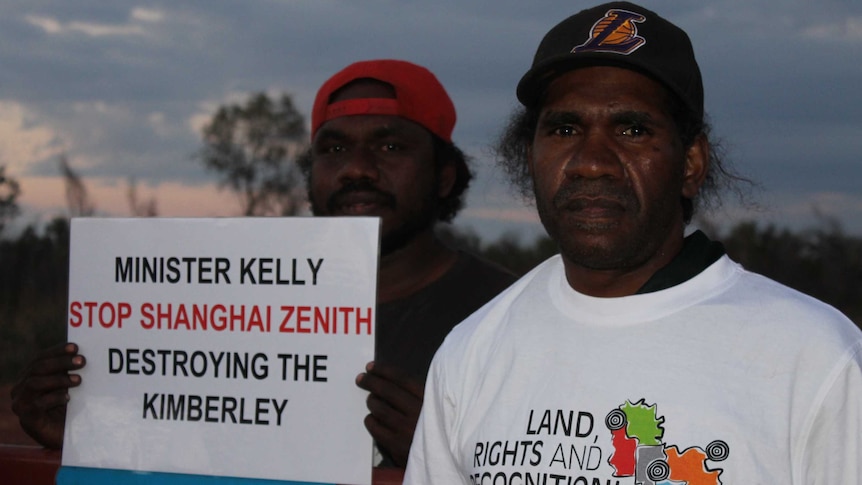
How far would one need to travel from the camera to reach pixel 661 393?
1934 mm

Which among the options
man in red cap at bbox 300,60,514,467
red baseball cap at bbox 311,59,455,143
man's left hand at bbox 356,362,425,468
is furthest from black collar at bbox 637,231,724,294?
red baseball cap at bbox 311,59,455,143

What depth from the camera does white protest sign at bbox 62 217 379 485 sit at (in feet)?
8.85

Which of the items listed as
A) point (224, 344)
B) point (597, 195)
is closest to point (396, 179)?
point (224, 344)

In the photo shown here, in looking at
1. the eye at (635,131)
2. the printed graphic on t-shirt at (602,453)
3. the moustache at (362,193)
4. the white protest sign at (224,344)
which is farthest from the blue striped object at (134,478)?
the eye at (635,131)

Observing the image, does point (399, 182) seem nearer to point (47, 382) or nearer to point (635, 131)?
point (47, 382)

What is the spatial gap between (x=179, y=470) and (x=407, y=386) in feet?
2.16

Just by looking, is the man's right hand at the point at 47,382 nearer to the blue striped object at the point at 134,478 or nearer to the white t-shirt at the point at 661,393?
the blue striped object at the point at 134,478

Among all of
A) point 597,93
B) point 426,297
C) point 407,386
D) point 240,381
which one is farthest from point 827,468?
point 426,297

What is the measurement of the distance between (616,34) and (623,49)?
0.06 metres

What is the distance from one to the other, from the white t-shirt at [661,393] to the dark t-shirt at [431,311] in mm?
859

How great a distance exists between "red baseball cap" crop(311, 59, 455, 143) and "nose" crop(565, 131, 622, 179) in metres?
1.42

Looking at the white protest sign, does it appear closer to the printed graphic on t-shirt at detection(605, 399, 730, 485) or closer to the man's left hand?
the man's left hand

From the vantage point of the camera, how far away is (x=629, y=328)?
2.03 m

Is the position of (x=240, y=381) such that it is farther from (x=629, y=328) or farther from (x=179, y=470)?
(x=629, y=328)
